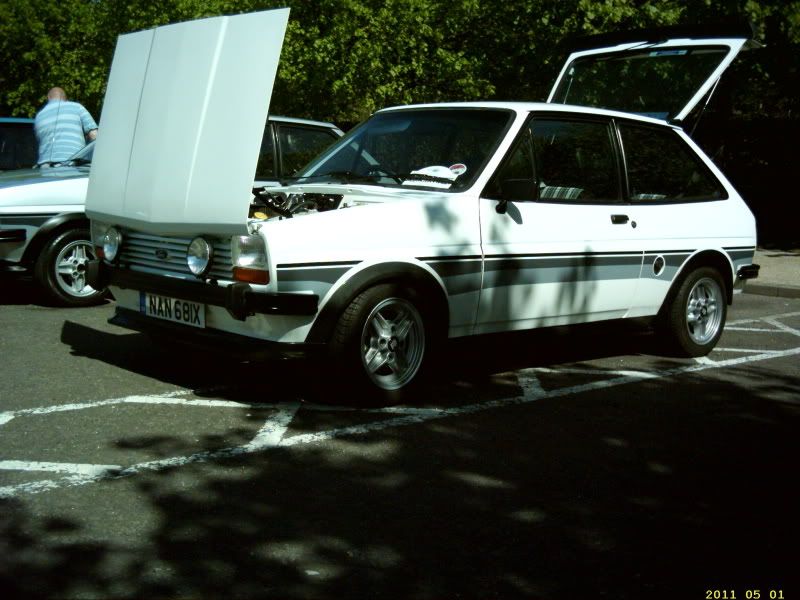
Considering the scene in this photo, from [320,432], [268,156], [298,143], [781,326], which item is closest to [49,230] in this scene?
[268,156]

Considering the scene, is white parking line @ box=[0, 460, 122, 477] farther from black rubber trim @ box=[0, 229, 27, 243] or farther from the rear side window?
black rubber trim @ box=[0, 229, 27, 243]

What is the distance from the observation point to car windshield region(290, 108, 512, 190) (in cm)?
637

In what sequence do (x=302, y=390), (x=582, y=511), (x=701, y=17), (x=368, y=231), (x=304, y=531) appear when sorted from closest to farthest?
(x=304, y=531)
(x=582, y=511)
(x=368, y=231)
(x=302, y=390)
(x=701, y=17)

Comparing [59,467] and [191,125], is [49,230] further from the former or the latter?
[59,467]

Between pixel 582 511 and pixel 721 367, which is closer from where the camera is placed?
pixel 582 511

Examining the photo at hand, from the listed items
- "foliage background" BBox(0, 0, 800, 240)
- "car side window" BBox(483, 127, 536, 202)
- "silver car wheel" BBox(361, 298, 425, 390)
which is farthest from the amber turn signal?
"foliage background" BBox(0, 0, 800, 240)

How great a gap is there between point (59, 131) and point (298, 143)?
270 cm

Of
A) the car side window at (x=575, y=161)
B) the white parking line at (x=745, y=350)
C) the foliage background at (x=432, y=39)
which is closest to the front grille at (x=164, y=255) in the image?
the car side window at (x=575, y=161)

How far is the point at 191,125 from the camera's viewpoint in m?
5.83

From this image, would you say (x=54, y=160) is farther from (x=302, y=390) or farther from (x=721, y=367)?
(x=721, y=367)

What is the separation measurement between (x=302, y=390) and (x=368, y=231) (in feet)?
3.94

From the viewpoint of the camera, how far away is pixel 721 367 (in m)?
7.50

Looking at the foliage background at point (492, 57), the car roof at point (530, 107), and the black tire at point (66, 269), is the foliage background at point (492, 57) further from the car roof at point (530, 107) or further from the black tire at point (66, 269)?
the car roof at point (530, 107)

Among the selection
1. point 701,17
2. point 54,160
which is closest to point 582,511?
point 54,160
